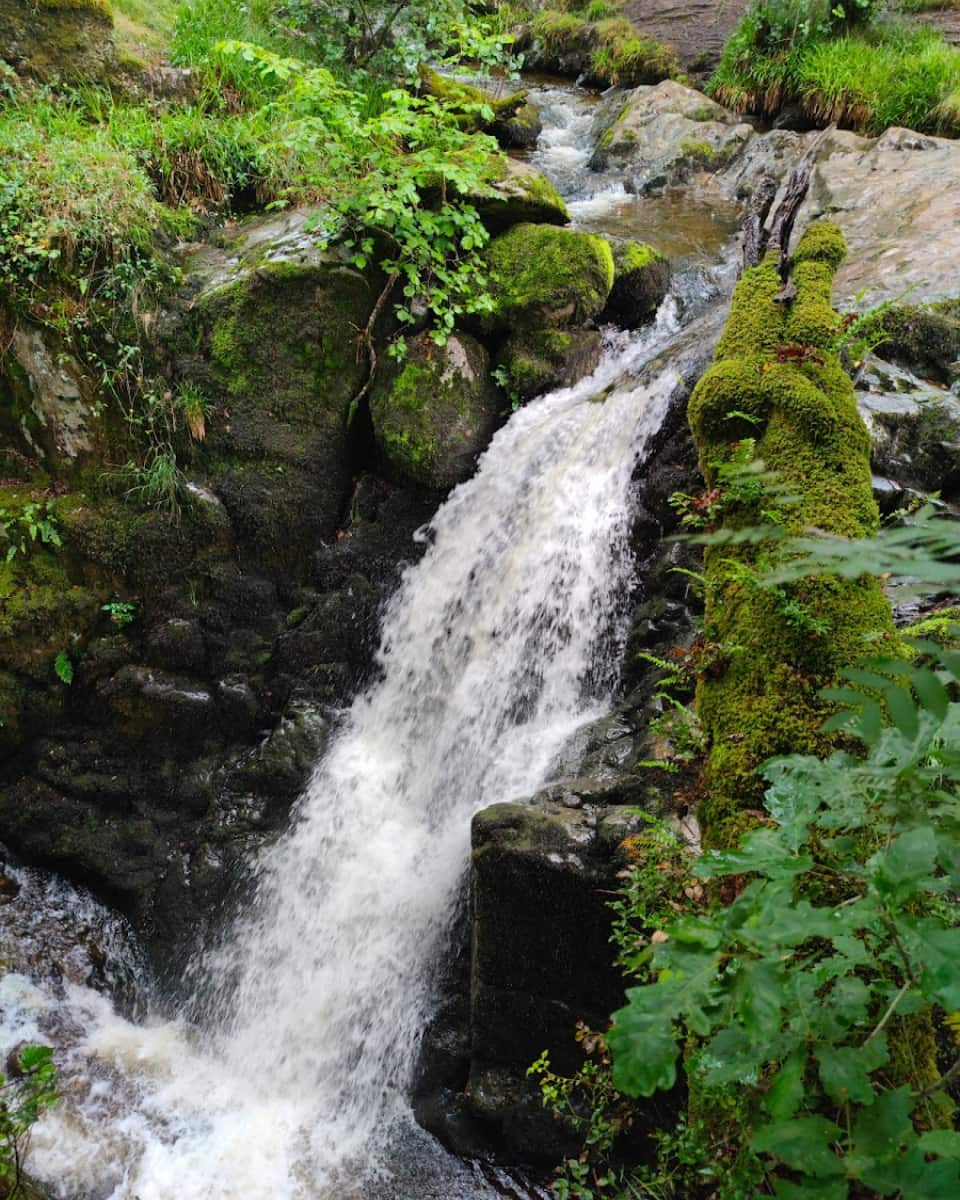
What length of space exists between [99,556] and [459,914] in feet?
11.4

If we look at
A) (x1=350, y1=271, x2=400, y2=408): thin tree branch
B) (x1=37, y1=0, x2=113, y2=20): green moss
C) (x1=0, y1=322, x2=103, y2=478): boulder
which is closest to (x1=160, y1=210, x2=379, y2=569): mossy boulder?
(x1=350, y1=271, x2=400, y2=408): thin tree branch

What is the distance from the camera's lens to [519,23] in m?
15.3

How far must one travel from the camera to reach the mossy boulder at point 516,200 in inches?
244

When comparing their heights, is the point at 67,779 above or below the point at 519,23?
below

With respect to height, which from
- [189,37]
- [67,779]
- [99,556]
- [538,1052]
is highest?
[189,37]

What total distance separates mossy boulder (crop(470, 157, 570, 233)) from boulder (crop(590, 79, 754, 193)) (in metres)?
4.28

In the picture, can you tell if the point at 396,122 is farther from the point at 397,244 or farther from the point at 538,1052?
the point at 538,1052

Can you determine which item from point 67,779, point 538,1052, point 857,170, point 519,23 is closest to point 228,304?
point 67,779

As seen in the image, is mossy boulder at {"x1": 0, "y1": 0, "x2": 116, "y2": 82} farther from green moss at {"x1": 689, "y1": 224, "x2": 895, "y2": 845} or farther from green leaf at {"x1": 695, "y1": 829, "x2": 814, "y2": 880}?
green leaf at {"x1": 695, "y1": 829, "x2": 814, "y2": 880}

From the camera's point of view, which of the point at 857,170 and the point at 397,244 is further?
the point at 857,170

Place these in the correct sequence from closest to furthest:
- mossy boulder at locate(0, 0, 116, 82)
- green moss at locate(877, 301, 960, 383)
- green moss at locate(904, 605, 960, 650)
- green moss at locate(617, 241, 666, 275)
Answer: green moss at locate(904, 605, 960, 650)
green moss at locate(877, 301, 960, 383)
mossy boulder at locate(0, 0, 116, 82)
green moss at locate(617, 241, 666, 275)

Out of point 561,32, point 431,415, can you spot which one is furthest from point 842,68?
point 431,415

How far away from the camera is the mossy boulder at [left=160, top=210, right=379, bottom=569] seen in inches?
216

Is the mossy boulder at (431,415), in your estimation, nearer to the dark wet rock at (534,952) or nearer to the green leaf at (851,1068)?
the dark wet rock at (534,952)
